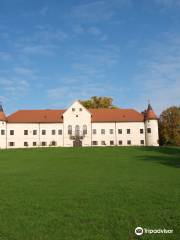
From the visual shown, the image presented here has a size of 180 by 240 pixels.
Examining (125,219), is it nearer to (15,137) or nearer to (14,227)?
(14,227)

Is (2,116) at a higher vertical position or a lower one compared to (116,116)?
higher

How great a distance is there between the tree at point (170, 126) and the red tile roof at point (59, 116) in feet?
19.8

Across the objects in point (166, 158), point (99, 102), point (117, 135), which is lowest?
point (166, 158)

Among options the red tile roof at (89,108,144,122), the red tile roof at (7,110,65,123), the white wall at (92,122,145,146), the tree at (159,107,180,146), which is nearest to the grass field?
the white wall at (92,122,145,146)

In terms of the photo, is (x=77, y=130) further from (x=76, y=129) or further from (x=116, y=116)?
(x=116, y=116)

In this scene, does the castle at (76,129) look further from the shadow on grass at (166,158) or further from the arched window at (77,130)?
Result: the shadow on grass at (166,158)

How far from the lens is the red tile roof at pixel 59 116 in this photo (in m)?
76.3

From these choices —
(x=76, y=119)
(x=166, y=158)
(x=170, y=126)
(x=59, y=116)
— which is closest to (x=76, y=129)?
(x=76, y=119)

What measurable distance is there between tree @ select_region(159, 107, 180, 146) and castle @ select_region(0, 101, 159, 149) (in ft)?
16.2

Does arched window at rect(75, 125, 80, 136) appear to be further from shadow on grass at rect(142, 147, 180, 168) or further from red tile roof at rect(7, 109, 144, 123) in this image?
shadow on grass at rect(142, 147, 180, 168)

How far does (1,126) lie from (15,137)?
12.4ft

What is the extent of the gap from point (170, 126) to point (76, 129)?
21.5 metres

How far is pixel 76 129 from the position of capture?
76000mm

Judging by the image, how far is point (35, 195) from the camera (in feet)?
53.1
